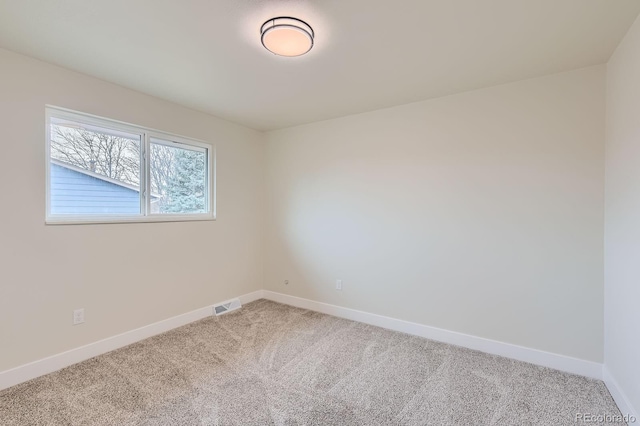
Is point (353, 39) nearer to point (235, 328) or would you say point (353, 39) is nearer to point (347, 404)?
point (347, 404)

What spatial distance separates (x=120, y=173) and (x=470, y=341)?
12.2 feet

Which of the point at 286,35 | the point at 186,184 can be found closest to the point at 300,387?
the point at 286,35

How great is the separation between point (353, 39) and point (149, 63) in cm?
159

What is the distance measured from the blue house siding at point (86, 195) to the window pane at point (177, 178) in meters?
0.26

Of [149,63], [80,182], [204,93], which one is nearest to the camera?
[149,63]

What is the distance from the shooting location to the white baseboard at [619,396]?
1.74 m

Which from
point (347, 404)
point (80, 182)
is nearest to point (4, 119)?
point (80, 182)

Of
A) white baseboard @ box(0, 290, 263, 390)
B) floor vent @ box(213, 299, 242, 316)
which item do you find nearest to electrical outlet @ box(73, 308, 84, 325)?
white baseboard @ box(0, 290, 263, 390)

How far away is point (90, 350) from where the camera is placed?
2523 mm

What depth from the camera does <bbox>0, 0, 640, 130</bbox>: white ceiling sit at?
1645 millimetres

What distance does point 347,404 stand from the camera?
196cm

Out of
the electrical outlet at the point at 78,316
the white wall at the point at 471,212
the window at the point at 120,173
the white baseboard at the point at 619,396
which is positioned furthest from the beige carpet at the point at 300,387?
the window at the point at 120,173

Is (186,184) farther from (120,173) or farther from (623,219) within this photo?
(623,219)

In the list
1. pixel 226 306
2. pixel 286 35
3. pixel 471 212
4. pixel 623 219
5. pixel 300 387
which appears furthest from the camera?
pixel 226 306
